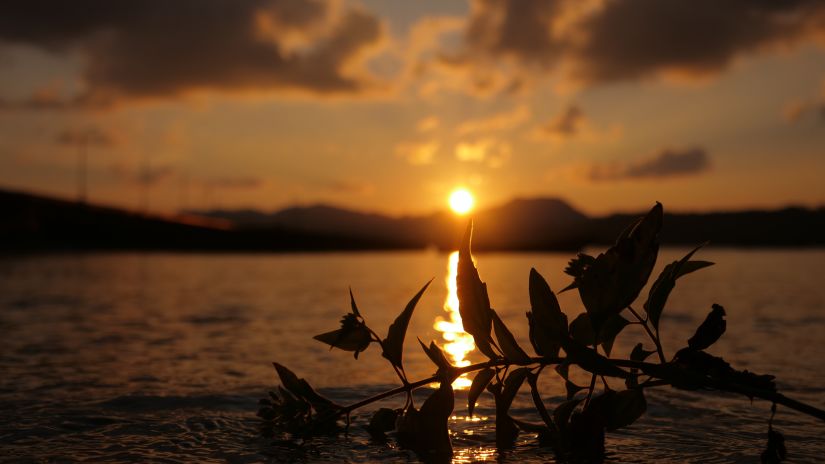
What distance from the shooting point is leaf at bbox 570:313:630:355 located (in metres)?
3.47

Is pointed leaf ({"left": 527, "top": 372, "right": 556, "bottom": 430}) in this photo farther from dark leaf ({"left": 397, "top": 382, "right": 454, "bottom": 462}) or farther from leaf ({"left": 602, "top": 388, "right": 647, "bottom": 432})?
dark leaf ({"left": 397, "top": 382, "right": 454, "bottom": 462})

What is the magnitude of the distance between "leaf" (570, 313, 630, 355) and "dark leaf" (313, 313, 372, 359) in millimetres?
1064

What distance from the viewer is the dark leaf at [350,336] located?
3695 millimetres

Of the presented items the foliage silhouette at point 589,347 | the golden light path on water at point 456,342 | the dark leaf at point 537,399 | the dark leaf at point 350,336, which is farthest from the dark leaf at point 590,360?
the golden light path on water at point 456,342

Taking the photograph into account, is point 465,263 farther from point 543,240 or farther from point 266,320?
point 543,240

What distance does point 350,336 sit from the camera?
3.75 m

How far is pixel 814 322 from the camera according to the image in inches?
551

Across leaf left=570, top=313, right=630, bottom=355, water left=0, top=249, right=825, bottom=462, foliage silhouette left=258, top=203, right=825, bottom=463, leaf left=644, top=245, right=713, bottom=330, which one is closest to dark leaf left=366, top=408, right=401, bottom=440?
water left=0, top=249, right=825, bottom=462

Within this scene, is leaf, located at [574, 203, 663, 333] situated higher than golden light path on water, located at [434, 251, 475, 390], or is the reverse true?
leaf, located at [574, 203, 663, 333]

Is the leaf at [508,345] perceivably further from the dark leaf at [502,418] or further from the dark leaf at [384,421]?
the dark leaf at [384,421]

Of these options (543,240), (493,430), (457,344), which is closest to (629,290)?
(493,430)

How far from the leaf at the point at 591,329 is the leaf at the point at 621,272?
5.7 inches

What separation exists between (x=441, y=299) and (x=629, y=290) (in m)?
18.9

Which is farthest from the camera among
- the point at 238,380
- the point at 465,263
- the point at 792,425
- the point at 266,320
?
the point at 266,320
